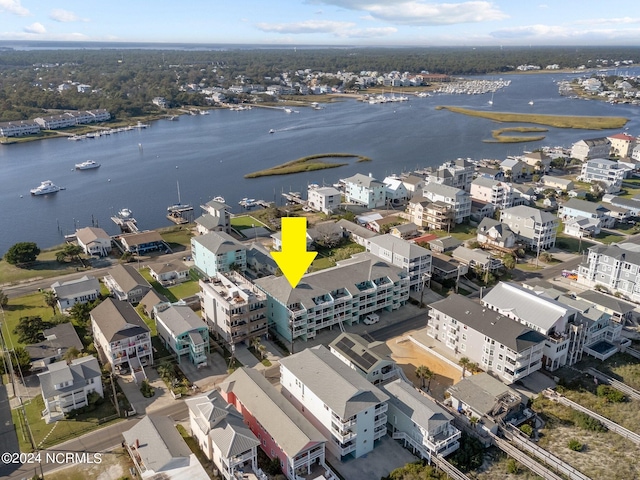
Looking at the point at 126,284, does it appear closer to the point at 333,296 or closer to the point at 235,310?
the point at 235,310

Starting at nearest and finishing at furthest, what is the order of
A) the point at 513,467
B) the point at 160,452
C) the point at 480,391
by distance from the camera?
the point at 160,452, the point at 513,467, the point at 480,391

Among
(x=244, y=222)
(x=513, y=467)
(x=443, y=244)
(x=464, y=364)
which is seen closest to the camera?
(x=513, y=467)

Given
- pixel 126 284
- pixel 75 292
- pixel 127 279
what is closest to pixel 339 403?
pixel 126 284

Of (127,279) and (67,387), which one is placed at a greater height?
(127,279)

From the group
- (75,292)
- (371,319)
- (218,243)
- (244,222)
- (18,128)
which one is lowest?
(371,319)

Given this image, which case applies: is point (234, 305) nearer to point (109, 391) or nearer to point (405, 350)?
point (109, 391)

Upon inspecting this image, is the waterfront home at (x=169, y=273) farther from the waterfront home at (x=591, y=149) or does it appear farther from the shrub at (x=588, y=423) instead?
the waterfront home at (x=591, y=149)

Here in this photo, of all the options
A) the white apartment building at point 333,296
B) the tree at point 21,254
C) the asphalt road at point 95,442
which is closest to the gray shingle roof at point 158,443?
the asphalt road at point 95,442
